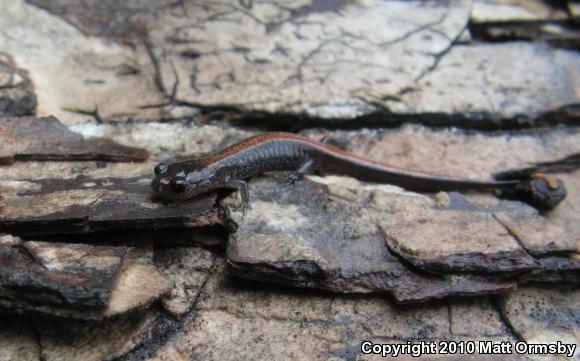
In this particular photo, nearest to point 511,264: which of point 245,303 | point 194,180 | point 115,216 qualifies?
point 245,303

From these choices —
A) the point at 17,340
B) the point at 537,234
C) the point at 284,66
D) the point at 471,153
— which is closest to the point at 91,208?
the point at 17,340

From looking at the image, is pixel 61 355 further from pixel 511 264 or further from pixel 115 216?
pixel 511 264

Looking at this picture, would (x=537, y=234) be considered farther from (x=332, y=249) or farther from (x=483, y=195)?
(x=332, y=249)

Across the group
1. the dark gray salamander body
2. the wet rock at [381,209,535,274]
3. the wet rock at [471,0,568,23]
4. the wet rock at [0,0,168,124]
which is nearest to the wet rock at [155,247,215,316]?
the dark gray salamander body

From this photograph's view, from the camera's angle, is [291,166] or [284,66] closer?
[291,166]

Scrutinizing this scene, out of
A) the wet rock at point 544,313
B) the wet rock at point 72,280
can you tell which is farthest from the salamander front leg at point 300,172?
the wet rock at point 544,313

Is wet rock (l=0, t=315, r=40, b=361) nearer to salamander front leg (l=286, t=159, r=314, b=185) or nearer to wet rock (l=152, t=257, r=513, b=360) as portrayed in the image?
wet rock (l=152, t=257, r=513, b=360)

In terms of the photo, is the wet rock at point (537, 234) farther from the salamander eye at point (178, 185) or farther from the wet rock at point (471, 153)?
the salamander eye at point (178, 185)
